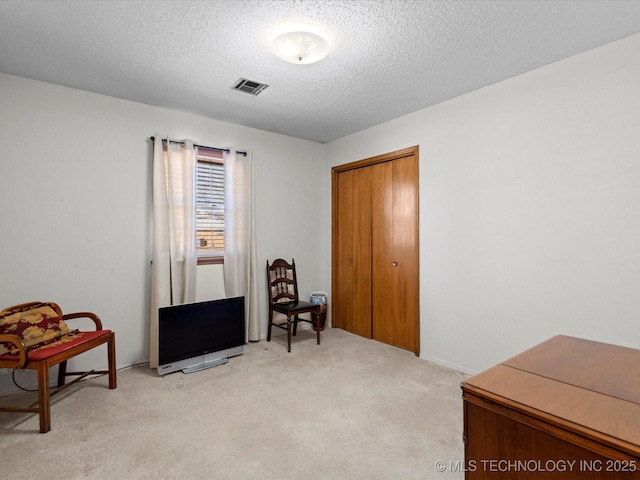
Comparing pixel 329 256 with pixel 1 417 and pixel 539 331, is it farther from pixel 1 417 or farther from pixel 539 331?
pixel 1 417

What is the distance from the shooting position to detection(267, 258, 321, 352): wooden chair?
12.9 ft

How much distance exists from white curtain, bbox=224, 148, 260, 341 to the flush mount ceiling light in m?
1.72

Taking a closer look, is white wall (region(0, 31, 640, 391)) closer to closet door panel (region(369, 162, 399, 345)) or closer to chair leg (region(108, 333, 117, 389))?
closet door panel (region(369, 162, 399, 345))

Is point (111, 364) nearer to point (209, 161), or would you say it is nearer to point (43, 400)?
point (43, 400)

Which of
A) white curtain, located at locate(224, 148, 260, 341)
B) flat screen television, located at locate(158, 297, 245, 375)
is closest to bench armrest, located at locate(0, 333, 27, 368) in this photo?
flat screen television, located at locate(158, 297, 245, 375)

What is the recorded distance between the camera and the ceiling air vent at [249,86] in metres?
2.91

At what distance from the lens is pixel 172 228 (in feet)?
11.1

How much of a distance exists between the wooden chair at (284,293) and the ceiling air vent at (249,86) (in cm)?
203

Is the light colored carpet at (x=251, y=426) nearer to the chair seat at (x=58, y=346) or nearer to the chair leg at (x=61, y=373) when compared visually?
the chair leg at (x=61, y=373)

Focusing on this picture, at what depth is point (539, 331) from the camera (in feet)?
8.73

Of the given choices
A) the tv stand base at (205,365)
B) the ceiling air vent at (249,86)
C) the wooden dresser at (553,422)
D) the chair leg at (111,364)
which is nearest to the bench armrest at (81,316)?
the chair leg at (111,364)

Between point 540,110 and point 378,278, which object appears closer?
point 540,110

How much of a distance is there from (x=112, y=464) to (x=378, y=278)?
2999 millimetres

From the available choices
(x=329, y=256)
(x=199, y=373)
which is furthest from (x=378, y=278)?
(x=199, y=373)
